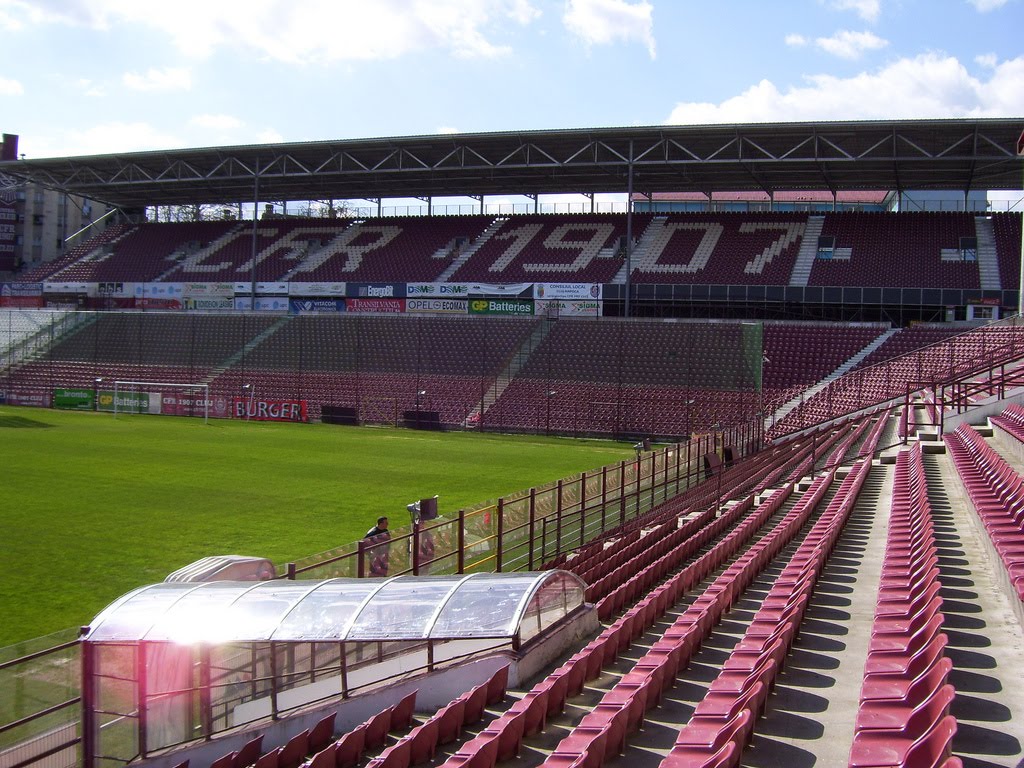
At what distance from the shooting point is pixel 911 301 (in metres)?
43.0

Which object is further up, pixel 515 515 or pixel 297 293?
pixel 297 293

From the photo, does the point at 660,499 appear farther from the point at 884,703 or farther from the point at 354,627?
the point at 884,703

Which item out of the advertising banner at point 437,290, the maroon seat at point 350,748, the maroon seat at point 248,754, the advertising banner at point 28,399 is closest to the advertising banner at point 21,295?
the advertising banner at point 28,399

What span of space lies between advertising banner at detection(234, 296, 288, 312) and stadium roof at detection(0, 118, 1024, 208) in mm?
6518

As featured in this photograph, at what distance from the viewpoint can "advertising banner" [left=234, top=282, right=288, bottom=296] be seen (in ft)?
176

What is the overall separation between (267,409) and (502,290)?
43.3 feet

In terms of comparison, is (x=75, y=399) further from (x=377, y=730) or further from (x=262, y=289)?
(x=377, y=730)

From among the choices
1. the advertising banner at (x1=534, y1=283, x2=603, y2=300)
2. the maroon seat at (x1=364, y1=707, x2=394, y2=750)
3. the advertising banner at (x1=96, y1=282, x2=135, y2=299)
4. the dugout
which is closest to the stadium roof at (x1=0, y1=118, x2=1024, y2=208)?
the advertising banner at (x1=534, y1=283, x2=603, y2=300)

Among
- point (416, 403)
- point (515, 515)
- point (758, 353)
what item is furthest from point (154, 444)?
point (758, 353)

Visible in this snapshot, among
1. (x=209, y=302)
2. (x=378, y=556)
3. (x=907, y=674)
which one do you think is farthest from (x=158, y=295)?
(x=907, y=674)

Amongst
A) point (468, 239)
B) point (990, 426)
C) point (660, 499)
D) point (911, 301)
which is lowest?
point (660, 499)

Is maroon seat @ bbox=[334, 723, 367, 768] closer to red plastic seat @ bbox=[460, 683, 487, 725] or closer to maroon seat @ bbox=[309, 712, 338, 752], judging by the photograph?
maroon seat @ bbox=[309, 712, 338, 752]

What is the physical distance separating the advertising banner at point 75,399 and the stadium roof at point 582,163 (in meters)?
12.9

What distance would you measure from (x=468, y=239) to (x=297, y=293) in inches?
398
